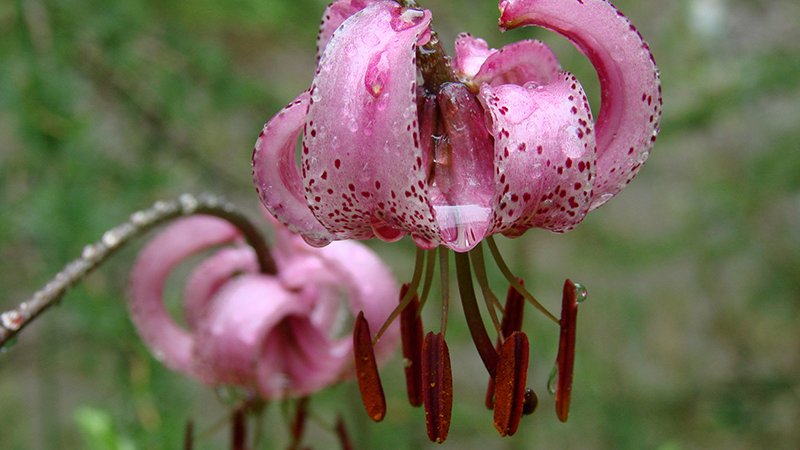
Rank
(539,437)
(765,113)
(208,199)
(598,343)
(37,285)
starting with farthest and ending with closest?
(598,343) < (765,113) < (539,437) < (37,285) < (208,199)

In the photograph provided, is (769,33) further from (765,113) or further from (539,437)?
(539,437)

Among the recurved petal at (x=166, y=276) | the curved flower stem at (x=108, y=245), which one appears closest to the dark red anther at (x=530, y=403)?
the curved flower stem at (x=108, y=245)

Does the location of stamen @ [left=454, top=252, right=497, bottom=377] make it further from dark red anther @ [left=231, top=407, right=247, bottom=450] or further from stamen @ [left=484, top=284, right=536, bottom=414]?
dark red anther @ [left=231, top=407, right=247, bottom=450]

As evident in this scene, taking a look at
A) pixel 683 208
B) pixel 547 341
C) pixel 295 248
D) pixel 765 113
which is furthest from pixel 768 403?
pixel 295 248

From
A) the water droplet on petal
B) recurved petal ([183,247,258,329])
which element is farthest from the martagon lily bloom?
recurved petal ([183,247,258,329])

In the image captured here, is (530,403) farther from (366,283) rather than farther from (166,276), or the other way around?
(166,276)

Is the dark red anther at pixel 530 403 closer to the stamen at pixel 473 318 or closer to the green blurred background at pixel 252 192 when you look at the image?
the stamen at pixel 473 318
